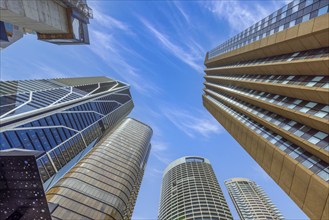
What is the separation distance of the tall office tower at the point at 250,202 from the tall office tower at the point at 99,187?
112048 millimetres

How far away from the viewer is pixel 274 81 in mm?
44969

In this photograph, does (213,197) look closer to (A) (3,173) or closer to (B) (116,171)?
(B) (116,171)

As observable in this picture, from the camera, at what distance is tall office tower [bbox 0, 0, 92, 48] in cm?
1429

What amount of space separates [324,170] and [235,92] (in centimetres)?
4093

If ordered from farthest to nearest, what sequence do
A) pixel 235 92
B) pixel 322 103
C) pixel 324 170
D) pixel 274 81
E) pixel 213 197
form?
pixel 213 197 → pixel 235 92 → pixel 274 81 → pixel 322 103 → pixel 324 170

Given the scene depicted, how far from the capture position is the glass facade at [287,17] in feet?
Result: 109

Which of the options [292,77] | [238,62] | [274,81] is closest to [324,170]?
[292,77]

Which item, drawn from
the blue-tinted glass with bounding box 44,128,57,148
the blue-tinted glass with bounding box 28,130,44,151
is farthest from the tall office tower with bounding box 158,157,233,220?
the blue-tinted glass with bounding box 28,130,44,151

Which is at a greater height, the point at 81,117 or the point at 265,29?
the point at 265,29

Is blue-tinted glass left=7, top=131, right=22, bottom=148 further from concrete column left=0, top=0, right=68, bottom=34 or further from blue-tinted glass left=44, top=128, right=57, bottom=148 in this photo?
concrete column left=0, top=0, right=68, bottom=34

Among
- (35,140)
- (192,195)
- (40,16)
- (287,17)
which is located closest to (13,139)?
(35,140)

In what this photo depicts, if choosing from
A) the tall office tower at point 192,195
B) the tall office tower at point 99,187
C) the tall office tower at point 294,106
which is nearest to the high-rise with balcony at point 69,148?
the tall office tower at point 99,187

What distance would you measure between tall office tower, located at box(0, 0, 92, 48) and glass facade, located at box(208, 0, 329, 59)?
29.8 m

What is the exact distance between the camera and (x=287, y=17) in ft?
138
